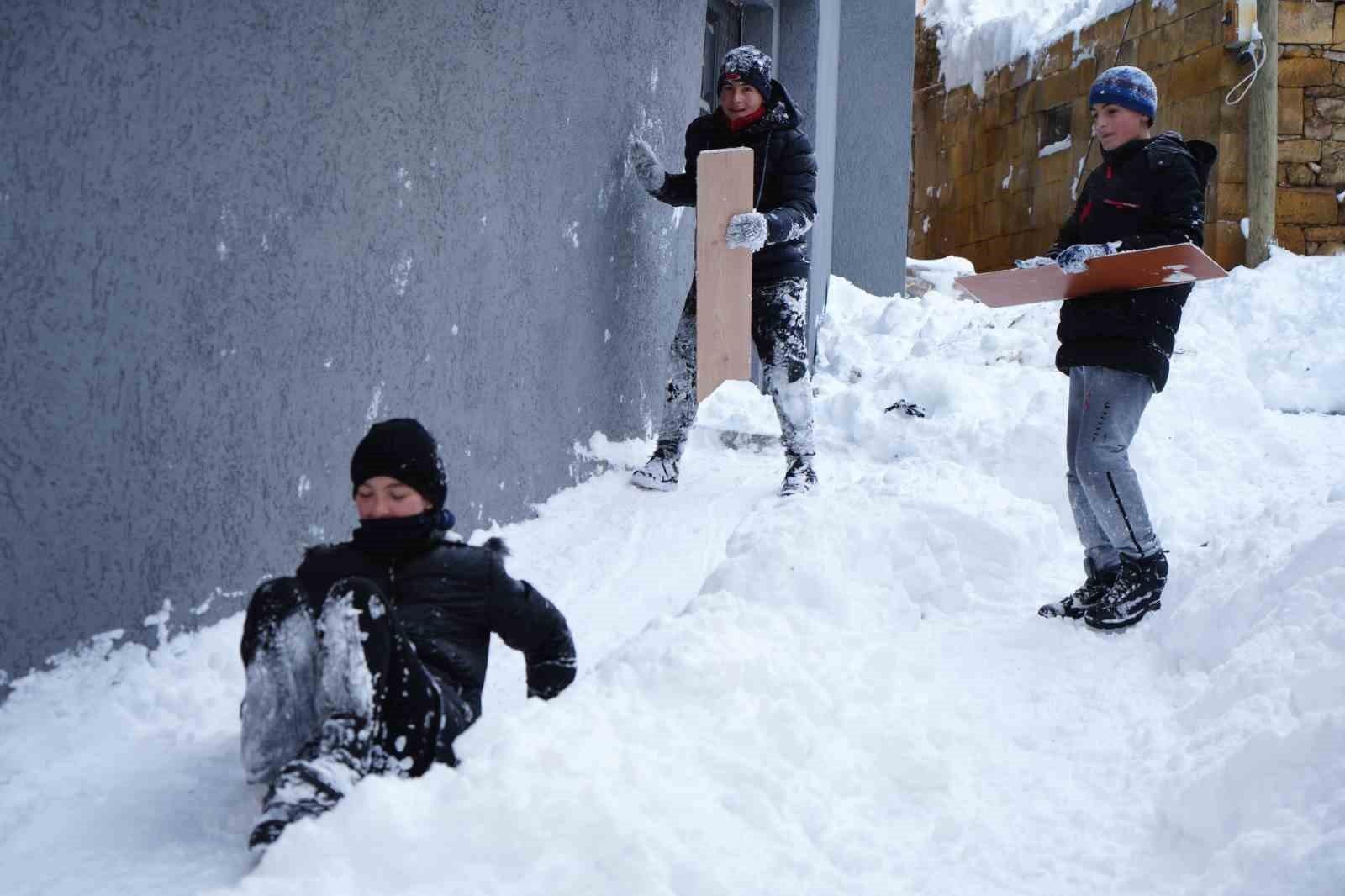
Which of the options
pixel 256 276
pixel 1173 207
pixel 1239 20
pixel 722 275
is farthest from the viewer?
pixel 1239 20

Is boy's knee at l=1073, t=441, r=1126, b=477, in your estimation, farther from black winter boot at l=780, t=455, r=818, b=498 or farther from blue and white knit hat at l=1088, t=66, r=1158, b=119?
black winter boot at l=780, t=455, r=818, b=498

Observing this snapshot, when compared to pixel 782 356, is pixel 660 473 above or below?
below

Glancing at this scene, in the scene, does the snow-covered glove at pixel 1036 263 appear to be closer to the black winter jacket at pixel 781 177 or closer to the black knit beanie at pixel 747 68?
the black winter jacket at pixel 781 177

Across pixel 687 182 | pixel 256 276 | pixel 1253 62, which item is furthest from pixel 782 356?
pixel 1253 62

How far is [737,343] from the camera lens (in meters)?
4.92

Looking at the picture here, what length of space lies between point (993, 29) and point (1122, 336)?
1419 centimetres

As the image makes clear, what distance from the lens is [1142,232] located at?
3490 mm

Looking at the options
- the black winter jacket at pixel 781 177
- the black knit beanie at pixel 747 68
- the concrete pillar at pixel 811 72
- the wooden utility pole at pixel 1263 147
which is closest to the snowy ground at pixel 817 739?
the black winter jacket at pixel 781 177

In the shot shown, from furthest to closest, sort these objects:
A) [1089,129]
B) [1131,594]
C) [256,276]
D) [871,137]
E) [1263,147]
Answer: [1089,129]
[1263,147]
[871,137]
[1131,594]
[256,276]

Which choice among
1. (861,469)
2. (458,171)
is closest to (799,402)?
(861,469)

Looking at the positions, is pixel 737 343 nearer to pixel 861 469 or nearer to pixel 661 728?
pixel 861 469

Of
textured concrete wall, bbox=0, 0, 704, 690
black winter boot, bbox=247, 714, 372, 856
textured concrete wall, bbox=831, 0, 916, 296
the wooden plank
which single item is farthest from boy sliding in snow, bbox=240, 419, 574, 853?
textured concrete wall, bbox=831, 0, 916, 296

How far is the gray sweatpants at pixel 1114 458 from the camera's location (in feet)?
11.6

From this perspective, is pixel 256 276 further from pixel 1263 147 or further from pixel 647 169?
pixel 1263 147
